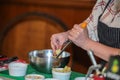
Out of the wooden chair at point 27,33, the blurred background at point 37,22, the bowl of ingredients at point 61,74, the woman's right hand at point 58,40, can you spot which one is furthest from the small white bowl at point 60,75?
the wooden chair at point 27,33

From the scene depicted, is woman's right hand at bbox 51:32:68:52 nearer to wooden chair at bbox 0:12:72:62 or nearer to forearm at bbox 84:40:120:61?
forearm at bbox 84:40:120:61

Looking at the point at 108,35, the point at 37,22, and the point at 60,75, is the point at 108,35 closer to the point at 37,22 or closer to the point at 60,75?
the point at 60,75

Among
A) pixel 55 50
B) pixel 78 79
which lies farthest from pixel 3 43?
pixel 78 79

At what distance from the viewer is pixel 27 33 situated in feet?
10.5

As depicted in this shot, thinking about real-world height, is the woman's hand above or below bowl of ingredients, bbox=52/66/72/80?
above

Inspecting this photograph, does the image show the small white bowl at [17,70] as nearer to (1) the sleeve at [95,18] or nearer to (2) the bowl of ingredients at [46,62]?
(2) the bowl of ingredients at [46,62]

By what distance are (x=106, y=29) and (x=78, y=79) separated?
36 centimetres

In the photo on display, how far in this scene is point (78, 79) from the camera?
128 centimetres

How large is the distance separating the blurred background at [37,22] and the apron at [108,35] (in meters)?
1.12

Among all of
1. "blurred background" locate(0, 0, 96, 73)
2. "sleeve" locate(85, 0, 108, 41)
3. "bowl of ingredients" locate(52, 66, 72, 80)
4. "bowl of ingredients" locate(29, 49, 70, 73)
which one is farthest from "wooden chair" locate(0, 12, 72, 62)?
"bowl of ingredients" locate(52, 66, 72, 80)

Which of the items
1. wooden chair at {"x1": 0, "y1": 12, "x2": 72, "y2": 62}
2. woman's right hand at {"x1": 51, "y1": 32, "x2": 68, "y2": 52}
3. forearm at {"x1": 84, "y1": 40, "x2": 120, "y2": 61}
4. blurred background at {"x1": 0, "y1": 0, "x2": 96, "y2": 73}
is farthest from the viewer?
wooden chair at {"x1": 0, "y1": 12, "x2": 72, "y2": 62}

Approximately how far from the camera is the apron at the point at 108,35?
146cm

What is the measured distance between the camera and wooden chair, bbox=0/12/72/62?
3.03 meters

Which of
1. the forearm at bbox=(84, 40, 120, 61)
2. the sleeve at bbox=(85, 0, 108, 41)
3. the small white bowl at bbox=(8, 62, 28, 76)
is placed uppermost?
the sleeve at bbox=(85, 0, 108, 41)
